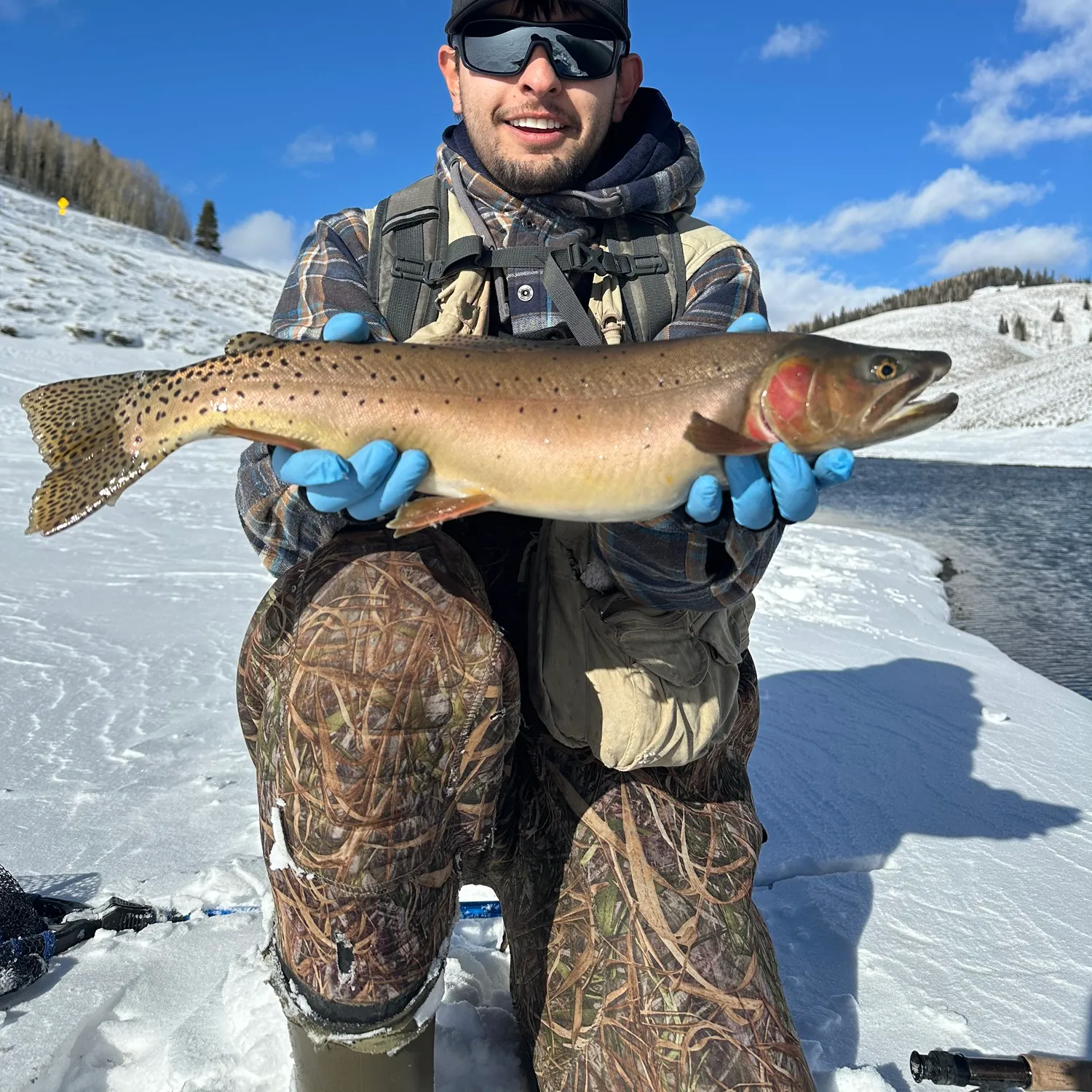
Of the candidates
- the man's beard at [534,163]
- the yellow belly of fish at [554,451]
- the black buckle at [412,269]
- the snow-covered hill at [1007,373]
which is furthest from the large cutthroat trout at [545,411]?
the snow-covered hill at [1007,373]

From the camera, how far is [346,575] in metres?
2.13

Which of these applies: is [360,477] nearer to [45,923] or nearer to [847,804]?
[45,923]

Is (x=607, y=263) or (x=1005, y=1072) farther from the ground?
(x=607, y=263)

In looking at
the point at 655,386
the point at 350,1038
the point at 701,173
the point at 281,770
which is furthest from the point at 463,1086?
the point at 701,173

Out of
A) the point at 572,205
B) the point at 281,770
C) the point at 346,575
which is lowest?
the point at 281,770

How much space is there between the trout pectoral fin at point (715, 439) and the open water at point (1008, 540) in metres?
5.11

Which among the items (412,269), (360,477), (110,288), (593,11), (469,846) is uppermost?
(110,288)

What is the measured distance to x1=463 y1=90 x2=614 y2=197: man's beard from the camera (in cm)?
279

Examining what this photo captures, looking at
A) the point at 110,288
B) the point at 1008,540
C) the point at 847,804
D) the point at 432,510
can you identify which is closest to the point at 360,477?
the point at 432,510

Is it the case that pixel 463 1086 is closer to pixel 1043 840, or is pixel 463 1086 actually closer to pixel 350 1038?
pixel 350 1038

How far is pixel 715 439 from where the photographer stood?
86.6 inches

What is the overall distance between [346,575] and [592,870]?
103 centimetres

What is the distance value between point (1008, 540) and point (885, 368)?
1160 centimetres

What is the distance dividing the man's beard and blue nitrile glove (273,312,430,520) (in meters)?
1.07
